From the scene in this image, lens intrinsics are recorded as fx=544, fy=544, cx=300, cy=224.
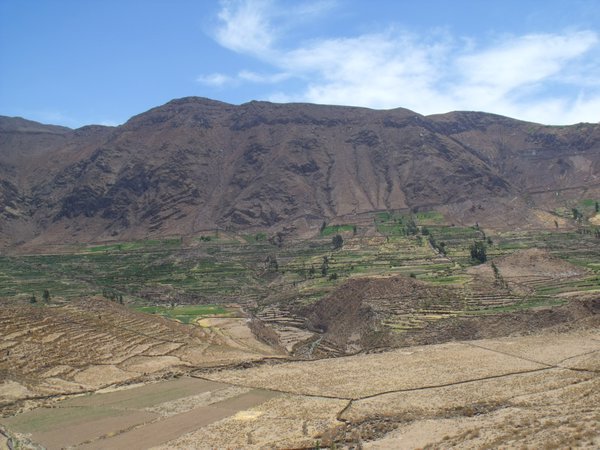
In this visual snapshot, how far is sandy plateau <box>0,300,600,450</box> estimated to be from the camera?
85.0 ft

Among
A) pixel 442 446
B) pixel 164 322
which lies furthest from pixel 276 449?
pixel 164 322

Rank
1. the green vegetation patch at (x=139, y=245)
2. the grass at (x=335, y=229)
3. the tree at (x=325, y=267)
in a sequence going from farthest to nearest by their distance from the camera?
the grass at (x=335, y=229)
the green vegetation patch at (x=139, y=245)
the tree at (x=325, y=267)

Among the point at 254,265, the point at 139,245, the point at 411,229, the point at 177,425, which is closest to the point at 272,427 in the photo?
the point at 177,425

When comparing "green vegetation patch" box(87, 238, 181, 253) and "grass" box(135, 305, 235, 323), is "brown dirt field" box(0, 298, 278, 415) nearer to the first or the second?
"grass" box(135, 305, 235, 323)

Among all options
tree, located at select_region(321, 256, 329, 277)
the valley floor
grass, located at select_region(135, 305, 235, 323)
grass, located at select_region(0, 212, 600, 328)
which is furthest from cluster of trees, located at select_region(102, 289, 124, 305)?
the valley floor

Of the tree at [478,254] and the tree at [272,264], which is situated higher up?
the tree at [478,254]

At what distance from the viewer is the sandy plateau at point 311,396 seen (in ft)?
85.0

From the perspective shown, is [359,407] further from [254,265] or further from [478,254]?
[254,265]

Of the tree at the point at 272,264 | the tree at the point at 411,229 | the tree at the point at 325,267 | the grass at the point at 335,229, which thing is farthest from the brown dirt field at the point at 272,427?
the grass at the point at 335,229

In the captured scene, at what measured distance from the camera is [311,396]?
1312 inches

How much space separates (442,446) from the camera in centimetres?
2361

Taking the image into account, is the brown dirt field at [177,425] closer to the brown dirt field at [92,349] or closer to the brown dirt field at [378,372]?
the brown dirt field at [378,372]

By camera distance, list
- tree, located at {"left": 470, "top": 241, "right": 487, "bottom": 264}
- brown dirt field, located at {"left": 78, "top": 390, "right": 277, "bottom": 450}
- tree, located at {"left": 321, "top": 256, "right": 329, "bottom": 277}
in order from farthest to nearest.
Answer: tree, located at {"left": 321, "top": 256, "right": 329, "bottom": 277} → tree, located at {"left": 470, "top": 241, "right": 487, "bottom": 264} → brown dirt field, located at {"left": 78, "top": 390, "right": 277, "bottom": 450}

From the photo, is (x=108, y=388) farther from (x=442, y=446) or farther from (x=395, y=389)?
(x=442, y=446)
